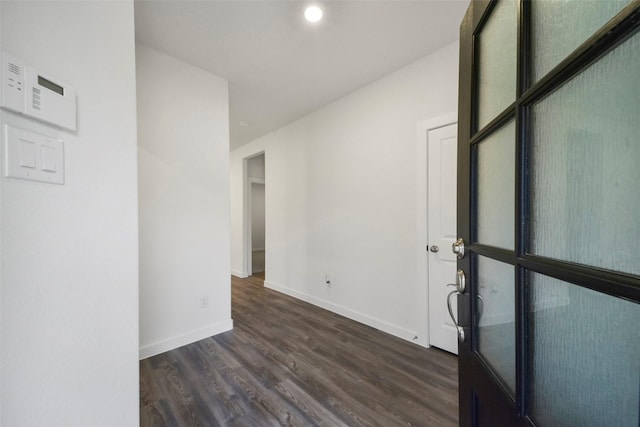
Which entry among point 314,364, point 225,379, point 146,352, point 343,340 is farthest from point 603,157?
point 146,352

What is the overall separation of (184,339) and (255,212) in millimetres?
4254

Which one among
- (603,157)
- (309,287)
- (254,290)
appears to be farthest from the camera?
(254,290)

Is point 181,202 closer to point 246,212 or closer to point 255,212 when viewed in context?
point 246,212

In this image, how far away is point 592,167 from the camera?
17.2 inches

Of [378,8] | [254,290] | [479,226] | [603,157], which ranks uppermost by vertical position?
[378,8]

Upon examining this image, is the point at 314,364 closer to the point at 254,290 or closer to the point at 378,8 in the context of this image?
the point at 254,290

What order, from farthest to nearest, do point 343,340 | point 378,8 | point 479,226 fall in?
point 343,340
point 378,8
point 479,226

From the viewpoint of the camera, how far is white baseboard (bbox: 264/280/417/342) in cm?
245

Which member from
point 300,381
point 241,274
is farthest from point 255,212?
point 300,381

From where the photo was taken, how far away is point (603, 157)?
1.38 feet

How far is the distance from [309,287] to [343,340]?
3.88 ft

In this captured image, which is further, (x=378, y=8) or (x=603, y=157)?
(x=378, y=8)

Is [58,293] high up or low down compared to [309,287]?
up

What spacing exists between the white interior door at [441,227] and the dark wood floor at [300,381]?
0.22 metres
